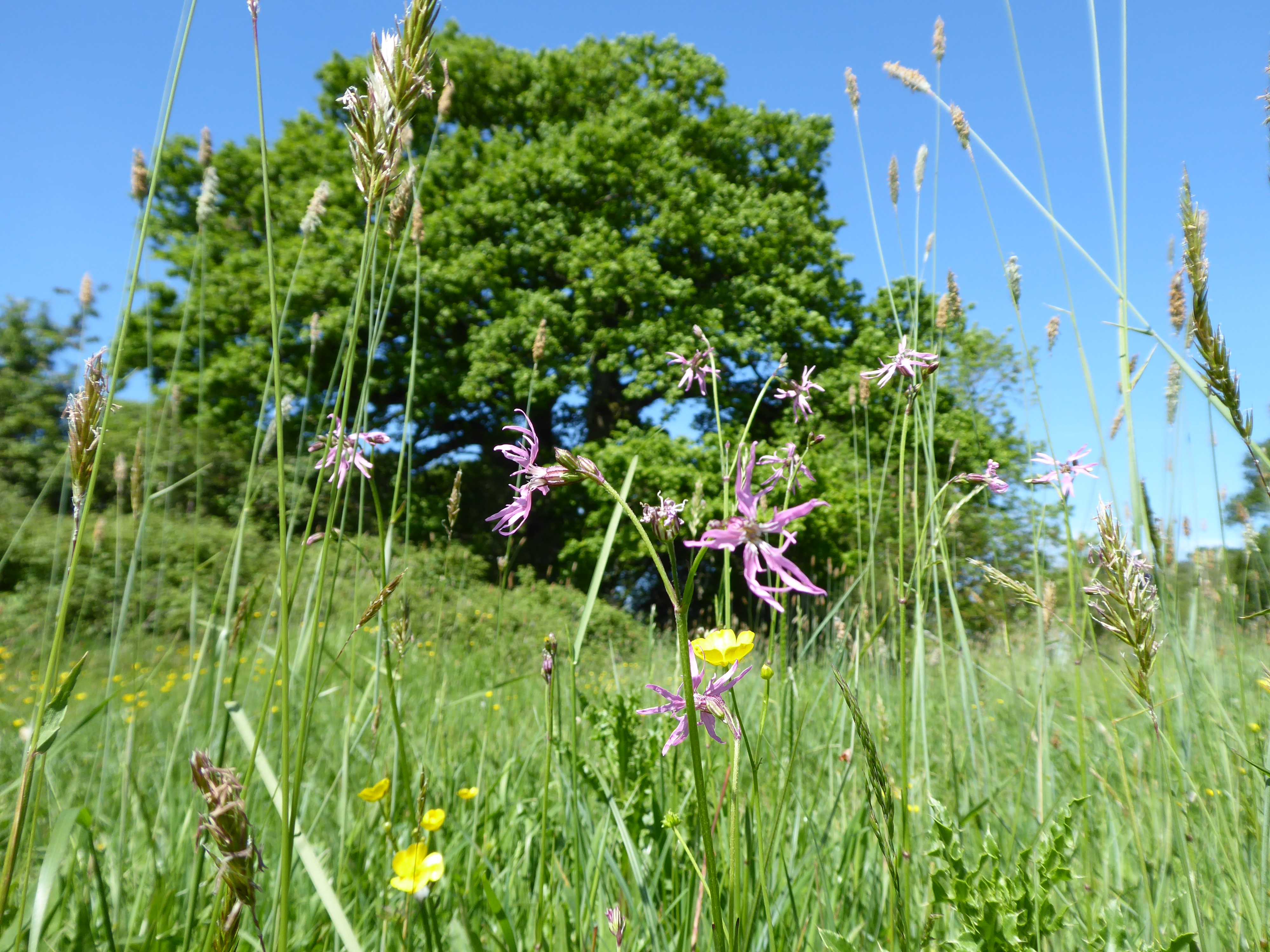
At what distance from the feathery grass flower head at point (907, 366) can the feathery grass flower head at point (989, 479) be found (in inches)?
5.9

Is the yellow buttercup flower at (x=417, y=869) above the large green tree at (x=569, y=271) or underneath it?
underneath

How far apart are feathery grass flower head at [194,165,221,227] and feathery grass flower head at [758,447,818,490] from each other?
1098mm

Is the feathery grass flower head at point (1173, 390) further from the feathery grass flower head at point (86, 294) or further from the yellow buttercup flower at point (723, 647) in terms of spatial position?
the feathery grass flower head at point (86, 294)

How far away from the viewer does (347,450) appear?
87cm

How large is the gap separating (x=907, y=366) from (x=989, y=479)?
7.8 inches

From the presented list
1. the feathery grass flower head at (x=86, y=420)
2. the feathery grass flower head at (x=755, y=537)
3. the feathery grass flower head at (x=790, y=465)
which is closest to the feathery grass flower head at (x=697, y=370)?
the feathery grass flower head at (x=790, y=465)

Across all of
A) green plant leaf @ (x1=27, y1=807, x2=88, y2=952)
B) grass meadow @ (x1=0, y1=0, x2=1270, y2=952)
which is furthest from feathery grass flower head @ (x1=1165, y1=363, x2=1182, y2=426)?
green plant leaf @ (x1=27, y1=807, x2=88, y2=952)

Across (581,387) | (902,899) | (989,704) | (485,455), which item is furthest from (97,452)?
(485,455)

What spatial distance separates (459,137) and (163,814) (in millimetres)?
10624

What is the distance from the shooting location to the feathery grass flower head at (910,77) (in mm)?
1280

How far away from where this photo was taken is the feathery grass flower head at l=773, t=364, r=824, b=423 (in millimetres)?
957

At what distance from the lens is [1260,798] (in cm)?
109

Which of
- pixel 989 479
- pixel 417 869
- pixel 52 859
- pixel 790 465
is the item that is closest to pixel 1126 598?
pixel 989 479

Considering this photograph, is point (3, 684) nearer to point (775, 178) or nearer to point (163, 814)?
point (163, 814)
